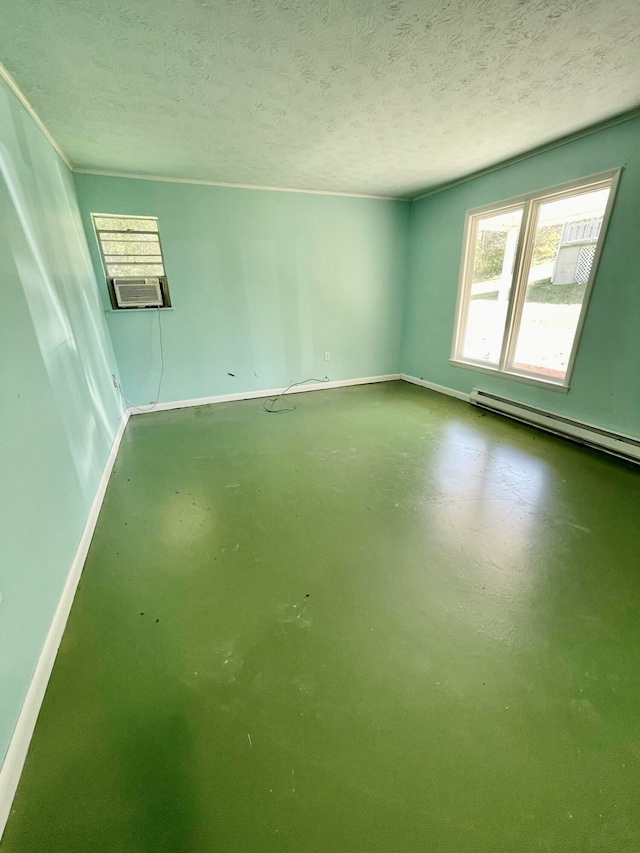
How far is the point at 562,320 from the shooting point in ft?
9.88

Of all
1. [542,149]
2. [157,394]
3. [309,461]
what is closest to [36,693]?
[309,461]

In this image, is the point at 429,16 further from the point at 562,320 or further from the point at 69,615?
the point at 69,615

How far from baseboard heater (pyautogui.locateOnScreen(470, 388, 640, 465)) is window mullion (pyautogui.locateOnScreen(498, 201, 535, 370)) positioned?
1.31 ft

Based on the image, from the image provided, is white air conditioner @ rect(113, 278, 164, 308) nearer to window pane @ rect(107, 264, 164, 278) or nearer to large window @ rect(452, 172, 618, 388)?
window pane @ rect(107, 264, 164, 278)

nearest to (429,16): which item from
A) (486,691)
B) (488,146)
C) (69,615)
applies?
(488,146)

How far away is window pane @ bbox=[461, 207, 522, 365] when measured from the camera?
3420 millimetres

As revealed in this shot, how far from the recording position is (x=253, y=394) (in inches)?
173

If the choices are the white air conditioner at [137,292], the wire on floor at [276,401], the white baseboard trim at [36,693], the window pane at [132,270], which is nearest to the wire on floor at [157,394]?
the white air conditioner at [137,292]

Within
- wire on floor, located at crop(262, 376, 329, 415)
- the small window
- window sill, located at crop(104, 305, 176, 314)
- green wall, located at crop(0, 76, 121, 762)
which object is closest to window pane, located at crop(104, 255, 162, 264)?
the small window

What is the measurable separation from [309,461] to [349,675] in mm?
1675

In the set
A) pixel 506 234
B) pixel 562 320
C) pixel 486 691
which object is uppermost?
pixel 506 234

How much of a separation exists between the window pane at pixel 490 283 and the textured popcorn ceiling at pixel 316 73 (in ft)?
2.43

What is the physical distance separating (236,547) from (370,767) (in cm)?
111

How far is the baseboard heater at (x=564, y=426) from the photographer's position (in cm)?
261
